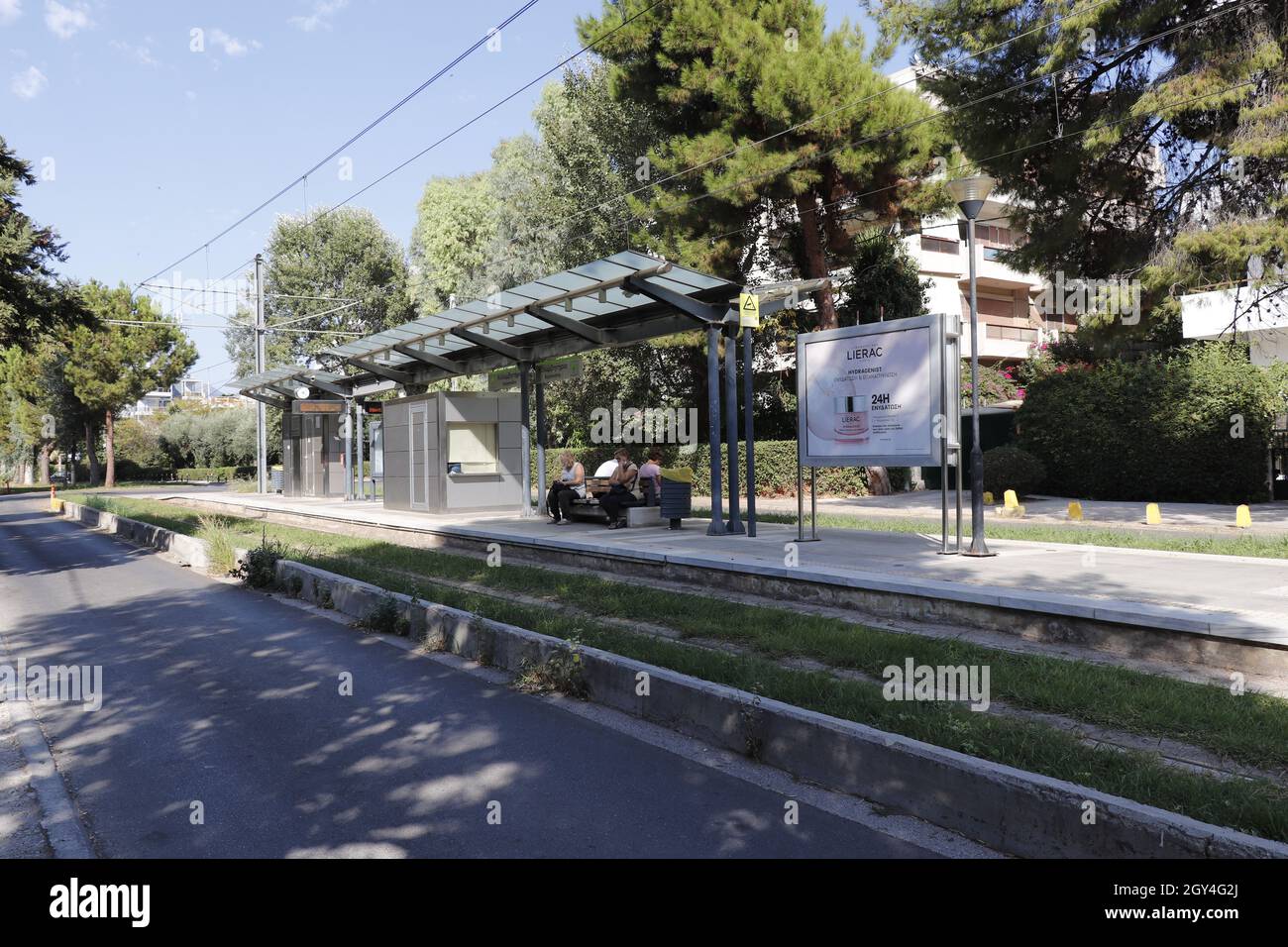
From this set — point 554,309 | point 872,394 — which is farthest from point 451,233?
point 872,394

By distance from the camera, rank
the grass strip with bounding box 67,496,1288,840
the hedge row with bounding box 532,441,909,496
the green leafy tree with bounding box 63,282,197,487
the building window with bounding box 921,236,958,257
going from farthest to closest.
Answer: the green leafy tree with bounding box 63,282,197,487 → the building window with bounding box 921,236,958,257 → the hedge row with bounding box 532,441,909,496 → the grass strip with bounding box 67,496,1288,840

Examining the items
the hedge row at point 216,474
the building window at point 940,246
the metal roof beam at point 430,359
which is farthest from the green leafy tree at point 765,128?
the hedge row at point 216,474

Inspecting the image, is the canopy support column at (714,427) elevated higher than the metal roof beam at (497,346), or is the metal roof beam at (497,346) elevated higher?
the metal roof beam at (497,346)

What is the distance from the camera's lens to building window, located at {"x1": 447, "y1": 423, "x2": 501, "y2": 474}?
2000cm

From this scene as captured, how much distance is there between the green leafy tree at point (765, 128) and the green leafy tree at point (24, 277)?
14.3m

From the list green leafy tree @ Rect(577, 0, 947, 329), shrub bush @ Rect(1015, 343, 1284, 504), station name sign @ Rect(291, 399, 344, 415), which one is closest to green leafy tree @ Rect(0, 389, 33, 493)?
station name sign @ Rect(291, 399, 344, 415)

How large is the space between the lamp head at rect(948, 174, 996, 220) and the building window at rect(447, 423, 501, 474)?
12.4m

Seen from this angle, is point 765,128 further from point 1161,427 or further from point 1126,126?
point 1161,427

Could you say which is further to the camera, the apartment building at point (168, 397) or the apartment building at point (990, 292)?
the apartment building at point (168, 397)

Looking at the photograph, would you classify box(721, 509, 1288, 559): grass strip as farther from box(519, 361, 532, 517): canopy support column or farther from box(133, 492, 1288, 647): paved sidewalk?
box(519, 361, 532, 517): canopy support column

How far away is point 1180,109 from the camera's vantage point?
14.2 metres

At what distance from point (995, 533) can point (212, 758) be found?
36.9 feet

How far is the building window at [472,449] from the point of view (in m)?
20.0

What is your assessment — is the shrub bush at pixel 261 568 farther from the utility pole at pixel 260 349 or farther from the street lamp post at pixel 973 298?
the utility pole at pixel 260 349
